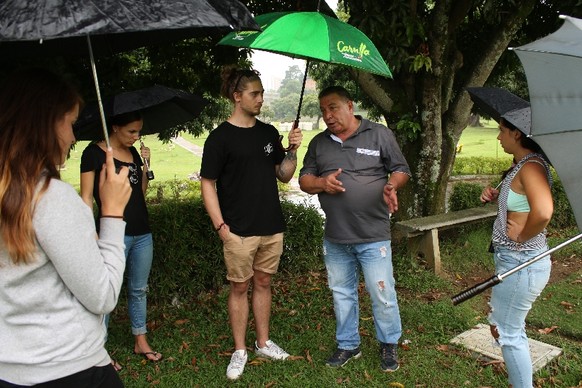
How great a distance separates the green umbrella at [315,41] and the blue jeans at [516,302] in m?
1.46

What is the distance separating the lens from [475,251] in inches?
257

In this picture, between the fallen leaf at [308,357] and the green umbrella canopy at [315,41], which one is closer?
the green umbrella canopy at [315,41]

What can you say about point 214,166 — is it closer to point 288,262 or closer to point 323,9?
point 323,9

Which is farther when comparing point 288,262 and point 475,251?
point 475,251

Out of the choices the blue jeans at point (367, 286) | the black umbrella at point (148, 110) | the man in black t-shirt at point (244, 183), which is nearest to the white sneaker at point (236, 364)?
the man in black t-shirt at point (244, 183)

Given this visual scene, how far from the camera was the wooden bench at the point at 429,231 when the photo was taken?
5.74 meters

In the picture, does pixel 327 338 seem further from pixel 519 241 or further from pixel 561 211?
pixel 561 211

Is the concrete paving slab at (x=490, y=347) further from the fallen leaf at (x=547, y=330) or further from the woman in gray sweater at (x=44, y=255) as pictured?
the woman in gray sweater at (x=44, y=255)

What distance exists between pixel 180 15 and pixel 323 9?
2.51 metres

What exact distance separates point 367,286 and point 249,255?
90 cm

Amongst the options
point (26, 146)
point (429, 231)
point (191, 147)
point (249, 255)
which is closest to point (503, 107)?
point (249, 255)

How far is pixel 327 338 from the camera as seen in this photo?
4371 millimetres


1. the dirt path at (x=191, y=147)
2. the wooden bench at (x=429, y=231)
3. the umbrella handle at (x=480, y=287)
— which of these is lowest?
the dirt path at (x=191, y=147)

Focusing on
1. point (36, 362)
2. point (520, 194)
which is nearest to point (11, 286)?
point (36, 362)
